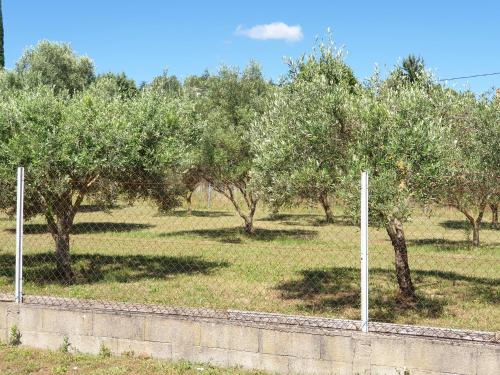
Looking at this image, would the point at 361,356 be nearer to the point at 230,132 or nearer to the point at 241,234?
the point at 241,234

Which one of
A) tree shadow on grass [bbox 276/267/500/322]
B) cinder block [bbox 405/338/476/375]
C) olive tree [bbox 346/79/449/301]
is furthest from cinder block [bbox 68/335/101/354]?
tree shadow on grass [bbox 276/267/500/322]

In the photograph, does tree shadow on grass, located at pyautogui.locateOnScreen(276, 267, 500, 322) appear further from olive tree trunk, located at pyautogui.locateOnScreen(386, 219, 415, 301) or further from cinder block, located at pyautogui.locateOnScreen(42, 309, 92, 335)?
cinder block, located at pyautogui.locateOnScreen(42, 309, 92, 335)

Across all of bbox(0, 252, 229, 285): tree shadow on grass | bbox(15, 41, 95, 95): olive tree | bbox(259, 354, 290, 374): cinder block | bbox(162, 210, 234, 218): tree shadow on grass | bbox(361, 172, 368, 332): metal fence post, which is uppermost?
bbox(15, 41, 95, 95): olive tree

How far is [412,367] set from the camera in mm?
6164

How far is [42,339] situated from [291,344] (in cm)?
359

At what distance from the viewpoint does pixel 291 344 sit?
6707 millimetres

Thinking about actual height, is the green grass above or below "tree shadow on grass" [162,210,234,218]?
below

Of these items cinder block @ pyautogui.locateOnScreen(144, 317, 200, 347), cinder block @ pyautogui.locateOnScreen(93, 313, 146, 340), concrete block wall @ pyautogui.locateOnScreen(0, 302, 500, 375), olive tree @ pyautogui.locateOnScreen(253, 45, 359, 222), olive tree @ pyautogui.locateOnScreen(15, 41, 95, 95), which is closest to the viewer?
concrete block wall @ pyautogui.locateOnScreen(0, 302, 500, 375)

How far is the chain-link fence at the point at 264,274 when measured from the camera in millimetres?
10891

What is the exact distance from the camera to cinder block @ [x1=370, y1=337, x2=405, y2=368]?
623 centimetres

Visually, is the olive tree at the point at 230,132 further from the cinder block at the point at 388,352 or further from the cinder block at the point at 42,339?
the cinder block at the point at 388,352

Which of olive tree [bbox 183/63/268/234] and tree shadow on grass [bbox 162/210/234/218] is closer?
olive tree [bbox 183/63/268/234]

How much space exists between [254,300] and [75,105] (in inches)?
256

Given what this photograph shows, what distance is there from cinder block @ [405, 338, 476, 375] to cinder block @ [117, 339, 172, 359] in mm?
3035
